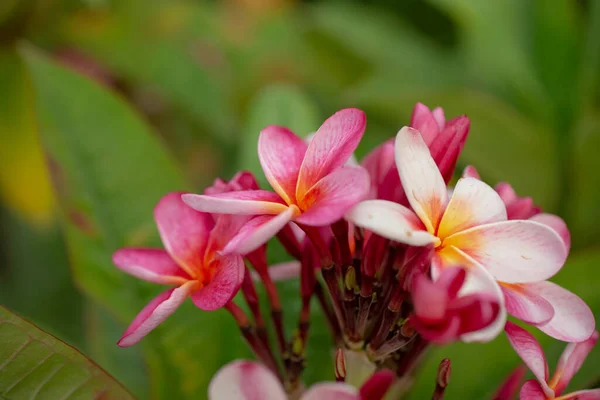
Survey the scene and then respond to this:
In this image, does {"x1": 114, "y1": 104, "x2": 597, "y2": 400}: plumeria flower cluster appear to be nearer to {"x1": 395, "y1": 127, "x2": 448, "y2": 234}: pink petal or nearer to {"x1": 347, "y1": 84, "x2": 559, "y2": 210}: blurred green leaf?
{"x1": 395, "y1": 127, "x2": 448, "y2": 234}: pink petal

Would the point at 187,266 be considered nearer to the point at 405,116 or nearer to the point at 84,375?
the point at 84,375

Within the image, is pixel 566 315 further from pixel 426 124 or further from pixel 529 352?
pixel 426 124

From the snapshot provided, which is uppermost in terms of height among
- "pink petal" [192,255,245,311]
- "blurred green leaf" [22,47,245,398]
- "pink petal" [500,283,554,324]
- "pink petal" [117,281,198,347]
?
"pink petal" [500,283,554,324]

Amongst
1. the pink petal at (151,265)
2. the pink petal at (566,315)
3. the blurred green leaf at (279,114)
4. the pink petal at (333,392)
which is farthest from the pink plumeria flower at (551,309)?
the blurred green leaf at (279,114)

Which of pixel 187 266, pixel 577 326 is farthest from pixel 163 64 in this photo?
pixel 577 326

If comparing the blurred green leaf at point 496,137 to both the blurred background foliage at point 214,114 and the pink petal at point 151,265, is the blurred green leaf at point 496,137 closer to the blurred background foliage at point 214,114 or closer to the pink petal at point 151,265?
the blurred background foliage at point 214,114

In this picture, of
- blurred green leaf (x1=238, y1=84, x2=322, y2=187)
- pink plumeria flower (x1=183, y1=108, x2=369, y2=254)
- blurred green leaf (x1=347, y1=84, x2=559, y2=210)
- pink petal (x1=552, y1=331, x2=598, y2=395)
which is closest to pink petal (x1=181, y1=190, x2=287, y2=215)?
pink plumeria flower (x1=183, y1=108, x2=369, y2=254)
